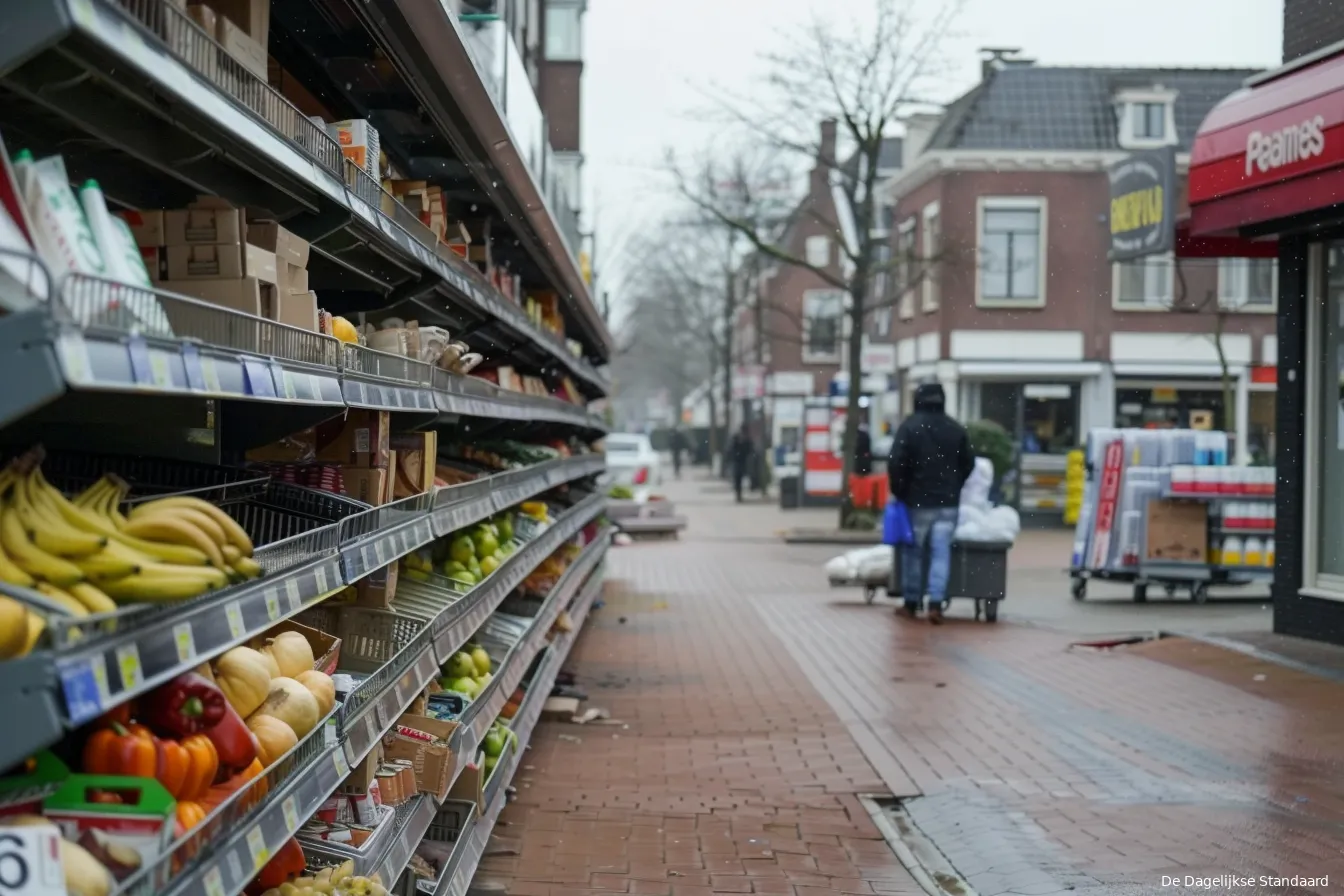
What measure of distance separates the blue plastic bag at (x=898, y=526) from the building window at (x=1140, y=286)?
1969 centimetres

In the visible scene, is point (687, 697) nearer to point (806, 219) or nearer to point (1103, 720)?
point (1103, 720)

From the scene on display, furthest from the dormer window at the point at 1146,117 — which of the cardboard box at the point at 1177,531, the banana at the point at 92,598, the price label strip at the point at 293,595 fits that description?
the banana at the point at 92,598

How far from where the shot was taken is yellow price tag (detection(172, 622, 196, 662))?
229 centimetres

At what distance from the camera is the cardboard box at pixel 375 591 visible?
4.66 metres

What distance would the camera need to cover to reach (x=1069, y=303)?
31.5 metres

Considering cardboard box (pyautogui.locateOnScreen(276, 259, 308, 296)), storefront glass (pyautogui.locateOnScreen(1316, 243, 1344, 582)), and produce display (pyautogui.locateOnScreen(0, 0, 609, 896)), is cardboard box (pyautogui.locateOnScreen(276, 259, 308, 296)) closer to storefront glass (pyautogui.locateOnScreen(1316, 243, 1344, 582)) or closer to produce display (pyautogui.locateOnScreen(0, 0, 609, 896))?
produce display (pyautogui.locateOnScreen(0, 0, 609, 896))

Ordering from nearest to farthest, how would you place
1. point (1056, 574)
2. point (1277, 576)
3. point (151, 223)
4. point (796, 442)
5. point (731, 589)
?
point (151, 223) → point (1277, 576) → point (731, 589) → point (1056, 574) → point (796, 442)

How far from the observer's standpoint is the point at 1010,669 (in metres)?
10.4

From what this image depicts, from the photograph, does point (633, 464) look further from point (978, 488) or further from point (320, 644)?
point (320, 644)

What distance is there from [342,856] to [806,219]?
4735 cm

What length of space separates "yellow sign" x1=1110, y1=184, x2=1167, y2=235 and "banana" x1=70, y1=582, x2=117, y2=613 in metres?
14.5

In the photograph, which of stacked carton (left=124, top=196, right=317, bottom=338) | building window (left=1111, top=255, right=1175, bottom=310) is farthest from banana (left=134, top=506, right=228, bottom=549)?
building window (left=1111, top=255, right=1175, bottom=310)

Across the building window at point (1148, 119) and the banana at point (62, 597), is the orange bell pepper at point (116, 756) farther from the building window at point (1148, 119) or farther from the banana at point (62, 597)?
the building window at point (1148, 119)

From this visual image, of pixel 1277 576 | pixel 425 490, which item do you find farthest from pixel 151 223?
pixel 1277 576
